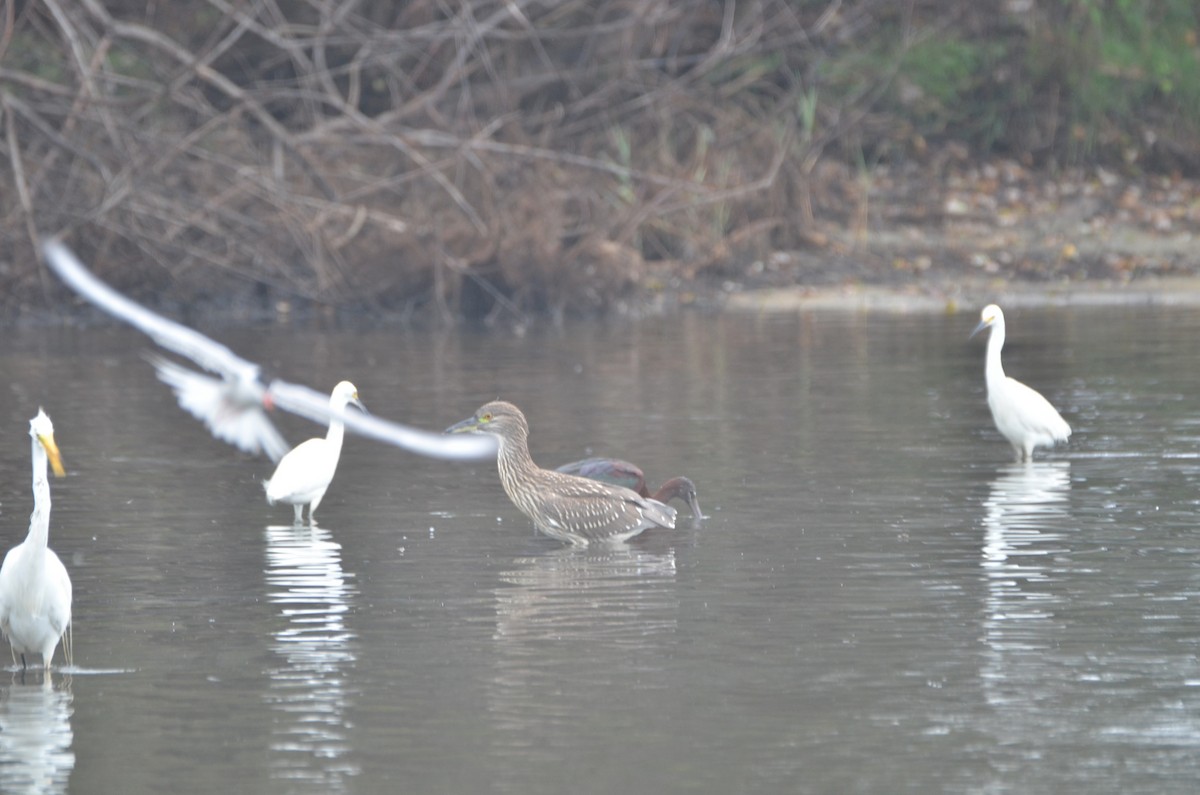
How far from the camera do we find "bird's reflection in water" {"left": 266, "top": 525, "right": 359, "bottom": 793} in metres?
6.46

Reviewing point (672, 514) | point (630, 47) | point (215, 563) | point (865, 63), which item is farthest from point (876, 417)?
point (865, 63)

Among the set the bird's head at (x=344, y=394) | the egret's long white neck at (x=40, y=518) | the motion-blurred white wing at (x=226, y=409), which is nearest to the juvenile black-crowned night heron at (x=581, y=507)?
the motion-blurred white wing at (x=226, y=409)

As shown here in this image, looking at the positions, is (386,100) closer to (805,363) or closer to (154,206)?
(154,206)

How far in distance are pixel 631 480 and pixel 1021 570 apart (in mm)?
2384

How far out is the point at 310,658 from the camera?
7.79 metres

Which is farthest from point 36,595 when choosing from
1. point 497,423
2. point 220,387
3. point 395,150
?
point 395,150

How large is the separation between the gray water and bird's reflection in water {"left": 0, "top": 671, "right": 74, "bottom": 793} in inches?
0.6

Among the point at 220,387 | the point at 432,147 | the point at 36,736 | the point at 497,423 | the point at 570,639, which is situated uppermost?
the point at 432,147

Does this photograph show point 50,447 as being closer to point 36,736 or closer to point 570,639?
point 36,736

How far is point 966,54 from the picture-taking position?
2820cm

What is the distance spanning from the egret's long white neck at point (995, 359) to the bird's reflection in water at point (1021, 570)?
619 mm

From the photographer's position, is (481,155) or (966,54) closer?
(481,155)

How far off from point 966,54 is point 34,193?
12519mm

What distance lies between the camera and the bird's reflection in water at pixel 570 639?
683 centimetres
